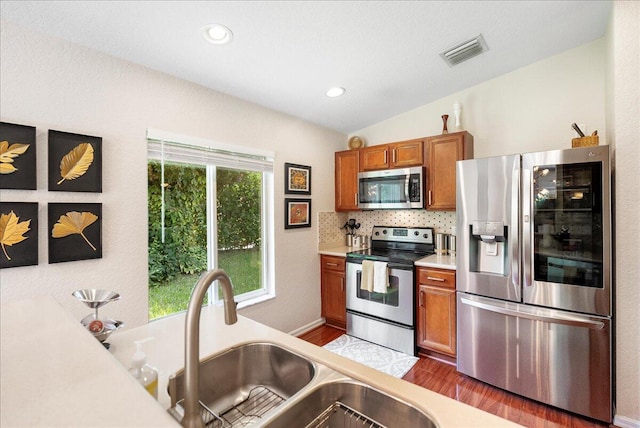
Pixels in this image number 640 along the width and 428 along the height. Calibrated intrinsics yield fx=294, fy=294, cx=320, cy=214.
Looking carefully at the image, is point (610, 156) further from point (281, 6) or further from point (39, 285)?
point (39, 285)

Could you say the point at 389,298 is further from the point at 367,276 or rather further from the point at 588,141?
the point at 588,141

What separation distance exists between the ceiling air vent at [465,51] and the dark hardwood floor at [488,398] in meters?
2.67

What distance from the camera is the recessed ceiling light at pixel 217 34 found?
1.77 metres

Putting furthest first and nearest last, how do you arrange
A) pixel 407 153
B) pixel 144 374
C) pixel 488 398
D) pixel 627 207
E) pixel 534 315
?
1. pixel 407 153
2. pixel 488 398
3. pixel 534 315
4. pixel 627 207
5. pixel 144 374

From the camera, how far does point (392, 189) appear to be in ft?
10.7

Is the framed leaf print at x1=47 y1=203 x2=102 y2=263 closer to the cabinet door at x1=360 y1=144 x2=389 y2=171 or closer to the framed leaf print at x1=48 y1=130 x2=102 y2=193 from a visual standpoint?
the framed leaf print at x1=48 y1=130 x2=102 y2=193

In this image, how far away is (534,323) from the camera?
84.1 inches

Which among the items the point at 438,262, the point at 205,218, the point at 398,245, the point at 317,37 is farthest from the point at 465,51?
the point at 205,218

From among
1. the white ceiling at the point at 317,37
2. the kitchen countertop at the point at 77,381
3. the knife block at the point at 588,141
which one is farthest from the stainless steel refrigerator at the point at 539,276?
the kitchen countertop at the point at 77,381

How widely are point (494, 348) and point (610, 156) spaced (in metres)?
1.59

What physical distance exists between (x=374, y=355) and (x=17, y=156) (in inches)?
119

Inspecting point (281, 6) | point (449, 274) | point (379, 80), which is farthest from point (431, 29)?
point (449, 274)

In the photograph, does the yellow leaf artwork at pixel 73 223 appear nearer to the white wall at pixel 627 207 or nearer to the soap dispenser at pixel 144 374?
the soap dispenser at pixel 144 374

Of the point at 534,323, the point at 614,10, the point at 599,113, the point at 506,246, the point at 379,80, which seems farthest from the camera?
the point at 379,80
